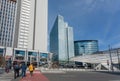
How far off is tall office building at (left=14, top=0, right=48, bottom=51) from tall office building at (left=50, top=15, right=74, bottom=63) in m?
38.3

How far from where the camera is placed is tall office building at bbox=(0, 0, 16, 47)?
101 m

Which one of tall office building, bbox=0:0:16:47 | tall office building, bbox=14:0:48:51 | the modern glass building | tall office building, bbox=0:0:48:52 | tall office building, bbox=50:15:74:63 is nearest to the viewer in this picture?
tall office building, bbox=0:0:16:47

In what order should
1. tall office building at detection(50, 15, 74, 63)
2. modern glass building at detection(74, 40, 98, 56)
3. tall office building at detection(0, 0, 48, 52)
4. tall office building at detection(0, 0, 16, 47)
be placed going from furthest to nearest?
modern glass building at detection(74, 40, 98, 56), tall office building at detection(50, 15, 74, 63), tall office building at detection(0, 0, 48, 52), tall office building at detection(0, 0, 16, 47)

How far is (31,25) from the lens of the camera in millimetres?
115875

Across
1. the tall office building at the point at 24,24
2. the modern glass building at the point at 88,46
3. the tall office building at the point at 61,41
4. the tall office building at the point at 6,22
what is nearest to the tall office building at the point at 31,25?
the tall office building at the point at 24,24

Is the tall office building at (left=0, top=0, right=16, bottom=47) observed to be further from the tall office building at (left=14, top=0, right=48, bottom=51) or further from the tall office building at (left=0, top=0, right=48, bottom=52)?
the tall office building at (left=14, top=0, right=48, bottom=51)

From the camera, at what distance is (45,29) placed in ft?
401

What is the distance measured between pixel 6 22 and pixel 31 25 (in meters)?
18.9

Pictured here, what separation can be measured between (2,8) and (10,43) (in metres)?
23.5

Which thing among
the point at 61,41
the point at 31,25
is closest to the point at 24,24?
the point at 31,25

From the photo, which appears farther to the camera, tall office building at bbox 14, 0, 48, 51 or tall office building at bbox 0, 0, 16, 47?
tall office building at bbox 14, 0, 48, 51

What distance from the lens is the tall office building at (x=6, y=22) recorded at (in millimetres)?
101000

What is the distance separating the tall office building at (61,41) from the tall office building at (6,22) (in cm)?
6181

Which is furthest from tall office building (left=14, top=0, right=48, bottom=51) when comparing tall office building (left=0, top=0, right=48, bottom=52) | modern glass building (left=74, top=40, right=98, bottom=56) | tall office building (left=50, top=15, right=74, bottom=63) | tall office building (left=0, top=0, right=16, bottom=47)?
modern glass building (left=74, top=40, right=98, bottom=56)
